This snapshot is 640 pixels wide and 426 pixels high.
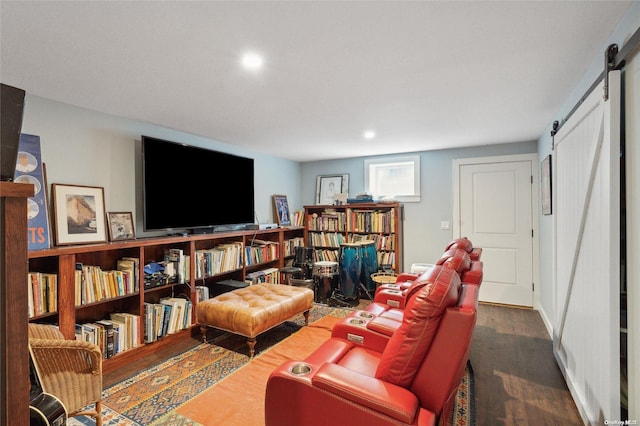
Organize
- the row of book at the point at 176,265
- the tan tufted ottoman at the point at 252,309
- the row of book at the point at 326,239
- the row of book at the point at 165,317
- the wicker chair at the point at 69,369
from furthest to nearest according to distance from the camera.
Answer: the row of book at the point at 326,239
the row of book at the point at 176,265
the row of book at the point at 165,317
the tan tufted ottoman at the point at 252,309
the wicker chair at the point at 69,369

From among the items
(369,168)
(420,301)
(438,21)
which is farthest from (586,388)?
(369,168)

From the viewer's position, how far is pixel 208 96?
247 cm

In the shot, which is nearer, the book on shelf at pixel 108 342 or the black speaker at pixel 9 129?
the black speaker at pixel 9 129

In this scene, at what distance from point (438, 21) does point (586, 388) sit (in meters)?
2.23

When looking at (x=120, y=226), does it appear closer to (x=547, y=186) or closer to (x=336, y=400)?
(x=336, y=400)

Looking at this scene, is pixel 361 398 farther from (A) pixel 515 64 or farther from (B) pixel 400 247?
(B) pixel 400 247

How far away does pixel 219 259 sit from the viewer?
3545 millimetres

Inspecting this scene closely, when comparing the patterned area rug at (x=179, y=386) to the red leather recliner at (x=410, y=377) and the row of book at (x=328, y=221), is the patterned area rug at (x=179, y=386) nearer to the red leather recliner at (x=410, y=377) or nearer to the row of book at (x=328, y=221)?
the red leather recliner at (x=410, y=377)

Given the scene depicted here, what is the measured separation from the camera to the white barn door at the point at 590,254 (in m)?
1.42

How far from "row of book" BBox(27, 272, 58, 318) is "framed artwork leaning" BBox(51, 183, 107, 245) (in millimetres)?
346

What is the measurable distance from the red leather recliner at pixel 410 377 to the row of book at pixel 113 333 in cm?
187

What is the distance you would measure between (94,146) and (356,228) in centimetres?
346

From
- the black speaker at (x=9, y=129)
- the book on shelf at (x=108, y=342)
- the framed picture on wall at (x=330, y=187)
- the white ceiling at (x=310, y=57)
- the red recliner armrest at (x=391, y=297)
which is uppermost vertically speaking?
the white ceiling at (x=310, y=57)

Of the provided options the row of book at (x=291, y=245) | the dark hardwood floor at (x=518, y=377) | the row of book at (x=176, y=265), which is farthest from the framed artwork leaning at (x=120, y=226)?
the dark hardwood floor at (x=518, y=377)
